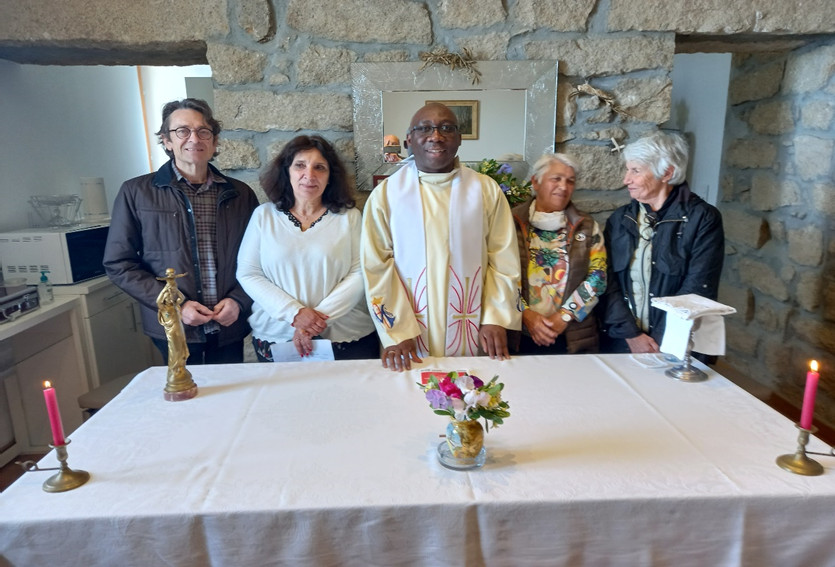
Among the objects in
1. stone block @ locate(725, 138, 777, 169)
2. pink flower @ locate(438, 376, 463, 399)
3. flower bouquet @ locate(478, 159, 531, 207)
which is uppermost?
stone block @ locate(725, 138, 777, 169)

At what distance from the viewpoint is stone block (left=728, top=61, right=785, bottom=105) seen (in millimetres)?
2803

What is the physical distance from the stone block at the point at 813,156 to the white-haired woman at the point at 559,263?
1335mm

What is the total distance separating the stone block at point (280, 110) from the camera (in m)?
2.38

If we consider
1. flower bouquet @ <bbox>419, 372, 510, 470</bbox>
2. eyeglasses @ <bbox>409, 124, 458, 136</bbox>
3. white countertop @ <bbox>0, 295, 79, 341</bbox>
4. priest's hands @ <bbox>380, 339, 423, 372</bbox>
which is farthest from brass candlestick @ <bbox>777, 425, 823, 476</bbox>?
white countertop @ <bbox>0, 295, 79, 341</bbox>

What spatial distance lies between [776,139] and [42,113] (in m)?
3.94

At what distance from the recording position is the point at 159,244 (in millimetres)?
1980

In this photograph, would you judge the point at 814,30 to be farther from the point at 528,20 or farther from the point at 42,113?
the point at 42,113

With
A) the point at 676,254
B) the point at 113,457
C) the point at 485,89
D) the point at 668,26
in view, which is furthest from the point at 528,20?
the point at 113,457

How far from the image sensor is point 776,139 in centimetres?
286

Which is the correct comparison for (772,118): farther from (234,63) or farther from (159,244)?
(159,244)

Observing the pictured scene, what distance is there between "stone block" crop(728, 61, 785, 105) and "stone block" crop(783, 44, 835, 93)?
0.06m

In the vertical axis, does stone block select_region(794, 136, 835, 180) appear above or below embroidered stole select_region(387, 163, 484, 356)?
above

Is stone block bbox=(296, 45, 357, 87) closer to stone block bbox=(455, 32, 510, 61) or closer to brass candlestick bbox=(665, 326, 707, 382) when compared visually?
stone block bbox=(455, 32, 510, 61)

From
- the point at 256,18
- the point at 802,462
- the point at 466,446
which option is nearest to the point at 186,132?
the point at 256,18
